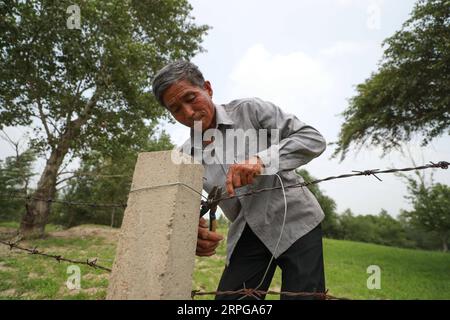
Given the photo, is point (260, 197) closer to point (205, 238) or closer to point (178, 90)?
point (205, 238)

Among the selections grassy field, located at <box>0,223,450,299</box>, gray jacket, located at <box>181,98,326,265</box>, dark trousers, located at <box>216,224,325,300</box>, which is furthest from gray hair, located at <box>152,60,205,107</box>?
grassy field, located at <box>0,223,450,299</box>

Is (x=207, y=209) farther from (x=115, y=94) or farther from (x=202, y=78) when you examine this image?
(x=115, y=94)

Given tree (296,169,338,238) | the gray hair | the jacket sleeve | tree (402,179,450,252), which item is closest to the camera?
the jacket sleeve

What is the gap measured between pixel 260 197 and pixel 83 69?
992 cm

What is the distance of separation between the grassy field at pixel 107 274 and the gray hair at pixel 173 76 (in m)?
4.23

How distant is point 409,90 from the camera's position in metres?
10.1

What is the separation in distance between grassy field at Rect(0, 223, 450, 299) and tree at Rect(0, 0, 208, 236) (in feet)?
6.03

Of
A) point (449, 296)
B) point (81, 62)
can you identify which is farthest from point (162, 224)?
point (81, 62)

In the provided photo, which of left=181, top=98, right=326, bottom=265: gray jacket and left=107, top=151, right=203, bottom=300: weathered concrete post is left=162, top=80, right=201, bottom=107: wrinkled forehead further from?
left=107, top=151, right=203, bottom=300: weathered concrete post

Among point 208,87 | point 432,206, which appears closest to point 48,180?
point 208,87

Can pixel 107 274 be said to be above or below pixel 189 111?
below

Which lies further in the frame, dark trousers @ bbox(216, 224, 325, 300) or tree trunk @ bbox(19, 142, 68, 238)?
tree trunk @ bbox(19, 142, 68, 238)

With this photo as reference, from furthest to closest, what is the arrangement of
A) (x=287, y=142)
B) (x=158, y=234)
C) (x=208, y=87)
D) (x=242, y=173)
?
(x=208, y=87), (x=287, y=142), (x=242, y=173), (x=158, y=234)

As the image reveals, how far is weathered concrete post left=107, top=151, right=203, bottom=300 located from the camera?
1.16 metres
